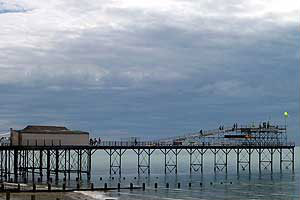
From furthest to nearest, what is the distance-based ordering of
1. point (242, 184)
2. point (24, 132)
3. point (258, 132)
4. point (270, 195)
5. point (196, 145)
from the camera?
point (258, 132)
point (196, 145)
point (242, 184)
point (24, 132)
point (270, 195)

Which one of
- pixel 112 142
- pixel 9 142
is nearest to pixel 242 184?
pixel 112 142

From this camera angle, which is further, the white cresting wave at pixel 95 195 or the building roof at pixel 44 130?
the building roof at pixel 44 130

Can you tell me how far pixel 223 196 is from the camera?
6688cm

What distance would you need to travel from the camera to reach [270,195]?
69125mm

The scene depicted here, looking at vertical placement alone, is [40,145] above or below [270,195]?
above

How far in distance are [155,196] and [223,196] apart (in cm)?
824

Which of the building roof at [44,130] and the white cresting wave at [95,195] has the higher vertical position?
the building roof at [44,130]

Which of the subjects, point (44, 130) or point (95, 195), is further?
point (44, 130)

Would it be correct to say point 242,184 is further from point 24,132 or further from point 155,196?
point 24,132

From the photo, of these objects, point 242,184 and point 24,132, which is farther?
point 242,184

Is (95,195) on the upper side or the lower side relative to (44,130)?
lower

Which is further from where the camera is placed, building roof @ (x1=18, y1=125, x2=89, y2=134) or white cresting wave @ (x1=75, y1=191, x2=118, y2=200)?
building roof @ (x1=18, y1=125, x2=89, y2=134)

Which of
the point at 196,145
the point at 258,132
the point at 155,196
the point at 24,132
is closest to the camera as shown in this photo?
the point at 155,196

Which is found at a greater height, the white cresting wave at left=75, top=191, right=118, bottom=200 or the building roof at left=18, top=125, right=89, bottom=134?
the building roof at left=18, top=125, right=89, bottom=134
